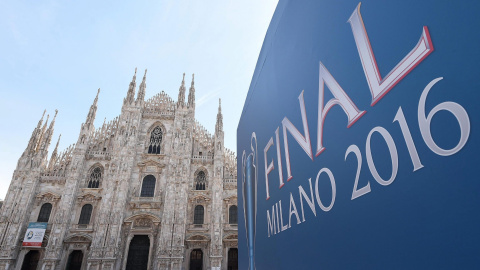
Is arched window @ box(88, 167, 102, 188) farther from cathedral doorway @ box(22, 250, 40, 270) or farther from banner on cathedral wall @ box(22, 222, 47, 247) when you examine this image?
cathedral doorway @ box(22, 250, 40, 270)

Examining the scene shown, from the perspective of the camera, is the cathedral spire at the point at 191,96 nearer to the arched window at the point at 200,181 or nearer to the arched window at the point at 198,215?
the arched window at the point at 200,181

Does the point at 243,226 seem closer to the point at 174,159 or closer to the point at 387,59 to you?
the point at 387,59

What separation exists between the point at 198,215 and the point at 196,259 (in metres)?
3.36

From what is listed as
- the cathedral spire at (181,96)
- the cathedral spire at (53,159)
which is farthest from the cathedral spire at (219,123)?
the cathedral spire at (53,159)

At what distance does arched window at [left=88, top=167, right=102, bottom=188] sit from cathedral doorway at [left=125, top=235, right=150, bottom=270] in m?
5.72

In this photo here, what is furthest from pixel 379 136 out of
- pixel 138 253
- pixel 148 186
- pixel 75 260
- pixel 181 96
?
pixel 181 96

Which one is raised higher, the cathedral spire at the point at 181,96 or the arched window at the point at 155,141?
the cathedral spire at the point at 181,96

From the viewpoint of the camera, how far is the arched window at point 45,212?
2023cm

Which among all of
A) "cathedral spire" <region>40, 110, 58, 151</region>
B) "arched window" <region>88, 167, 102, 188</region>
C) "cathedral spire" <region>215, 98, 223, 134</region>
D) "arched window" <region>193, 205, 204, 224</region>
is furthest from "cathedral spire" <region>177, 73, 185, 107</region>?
"cathedral spire" <region>40, 110, 58, 151</region>

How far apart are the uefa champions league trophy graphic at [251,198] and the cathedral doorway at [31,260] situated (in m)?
20.6

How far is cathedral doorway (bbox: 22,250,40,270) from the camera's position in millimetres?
19188

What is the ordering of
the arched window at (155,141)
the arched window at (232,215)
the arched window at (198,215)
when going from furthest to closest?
the arched window at (155,141), the arched window at (232,215), the arched window at (198,215)

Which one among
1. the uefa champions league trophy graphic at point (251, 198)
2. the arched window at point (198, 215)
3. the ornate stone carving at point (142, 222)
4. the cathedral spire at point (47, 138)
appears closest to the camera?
the uefa champions league trophy graphic at point (251, 198)

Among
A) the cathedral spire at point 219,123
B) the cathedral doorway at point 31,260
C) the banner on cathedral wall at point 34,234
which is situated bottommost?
the cathedral doorway at point 31,260
